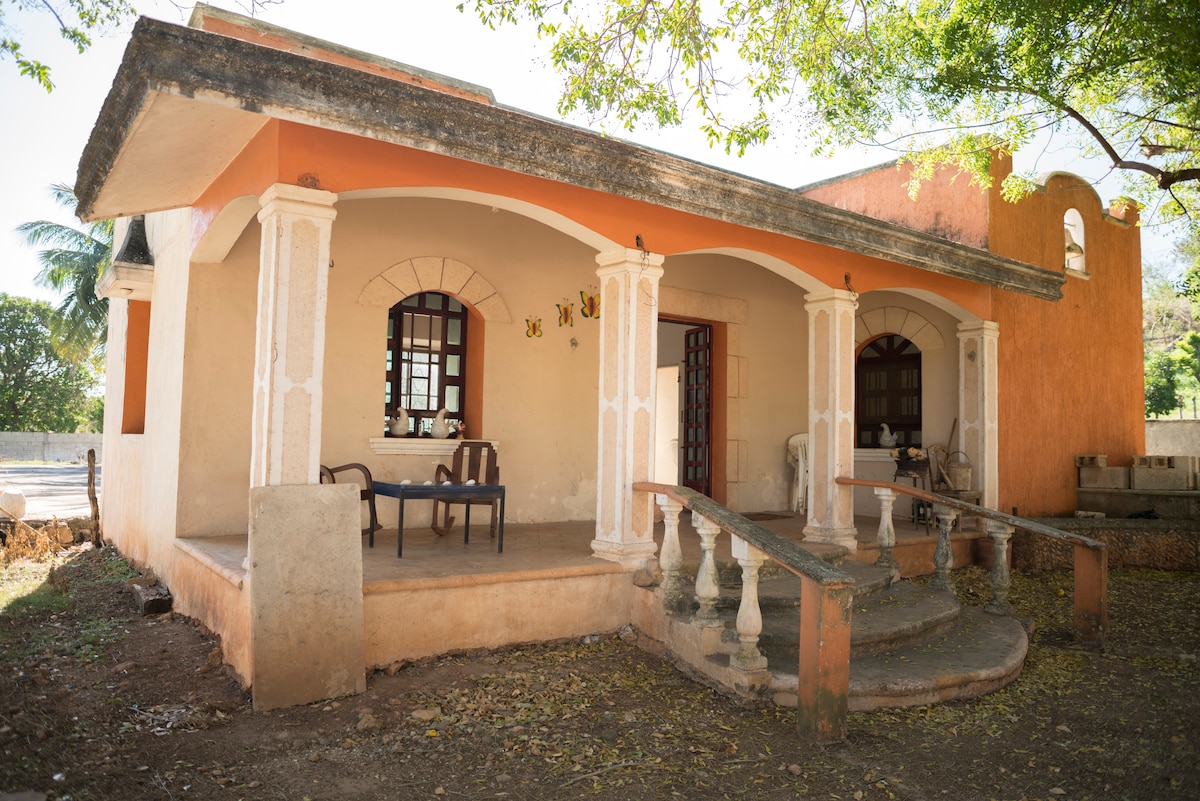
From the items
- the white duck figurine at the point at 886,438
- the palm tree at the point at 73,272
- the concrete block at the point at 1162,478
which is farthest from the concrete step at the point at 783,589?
the palm tree at the point at 73,272

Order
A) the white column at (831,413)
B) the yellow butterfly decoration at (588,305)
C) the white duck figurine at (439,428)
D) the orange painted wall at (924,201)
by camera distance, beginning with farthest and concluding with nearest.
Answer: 1. the orange painted wall at (924,201)
2. the yellow butterfly decoration at (588,305)
3. the white duck figurine at (439,428)
4. the white column at (831,413)

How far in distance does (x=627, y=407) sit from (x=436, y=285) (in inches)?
94.6

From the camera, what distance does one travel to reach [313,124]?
393cm

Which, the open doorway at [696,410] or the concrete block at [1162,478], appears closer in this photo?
the open doorway at [696,410]

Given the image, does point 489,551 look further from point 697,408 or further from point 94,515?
point 94,515

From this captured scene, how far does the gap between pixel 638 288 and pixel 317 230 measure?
2113 millimetres

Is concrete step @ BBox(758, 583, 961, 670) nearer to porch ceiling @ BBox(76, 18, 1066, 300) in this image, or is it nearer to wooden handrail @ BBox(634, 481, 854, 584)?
wooden handrail @ BBox(634, 481, 854, 584)

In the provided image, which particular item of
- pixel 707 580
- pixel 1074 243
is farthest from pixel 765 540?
pixel 1074 243

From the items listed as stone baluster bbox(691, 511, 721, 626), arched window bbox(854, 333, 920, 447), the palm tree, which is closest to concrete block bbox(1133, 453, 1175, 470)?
arched window bbox(854, 333, 920, 447)

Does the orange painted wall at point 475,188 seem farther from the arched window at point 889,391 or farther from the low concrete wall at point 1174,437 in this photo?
the low concrete wall at point 1174,437

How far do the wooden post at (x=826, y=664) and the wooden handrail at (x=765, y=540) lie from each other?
0.07 meters

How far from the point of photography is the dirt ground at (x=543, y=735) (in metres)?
3.18

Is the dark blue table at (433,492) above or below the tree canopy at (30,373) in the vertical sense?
below

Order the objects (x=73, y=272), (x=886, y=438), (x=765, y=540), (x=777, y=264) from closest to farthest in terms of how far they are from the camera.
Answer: (x=765, y=540), (x=777, y=264), (x=886, y=438), (x=73, y=272)
